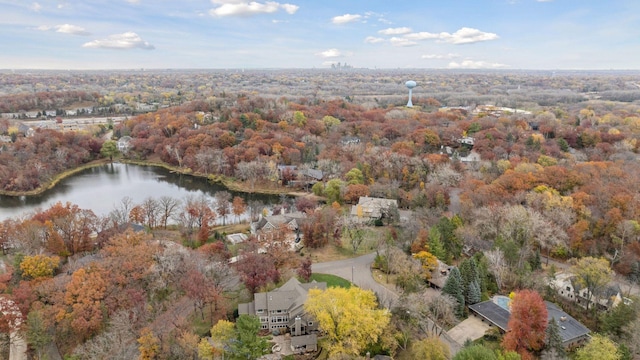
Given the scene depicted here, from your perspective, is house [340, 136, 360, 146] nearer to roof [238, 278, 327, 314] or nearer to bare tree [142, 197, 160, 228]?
bare tree [142, 197, 160, 228]

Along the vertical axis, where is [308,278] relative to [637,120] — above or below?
below

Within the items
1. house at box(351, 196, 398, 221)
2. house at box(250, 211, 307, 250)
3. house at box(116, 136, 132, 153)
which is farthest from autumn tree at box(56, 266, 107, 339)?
house at box(116, 136, 132, 153)

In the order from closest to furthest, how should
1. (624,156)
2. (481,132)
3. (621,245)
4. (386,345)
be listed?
(386,345)
(621,245)
(624,156)
(481,132)

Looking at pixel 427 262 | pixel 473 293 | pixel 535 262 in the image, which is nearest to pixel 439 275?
pixel 427 262

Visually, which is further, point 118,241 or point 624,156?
point 624,156

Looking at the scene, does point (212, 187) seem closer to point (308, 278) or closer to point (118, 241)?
point (118, 241)

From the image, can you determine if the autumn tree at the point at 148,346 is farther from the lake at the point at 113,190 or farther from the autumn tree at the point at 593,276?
the autumn tree at the point at 593,276

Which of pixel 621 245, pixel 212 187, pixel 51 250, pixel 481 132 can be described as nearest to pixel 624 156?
pixel 481 132
